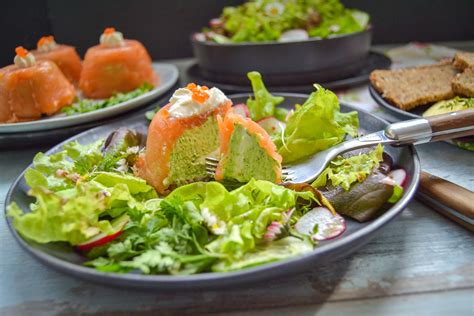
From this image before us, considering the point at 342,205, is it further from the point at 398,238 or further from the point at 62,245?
the point at 62,245


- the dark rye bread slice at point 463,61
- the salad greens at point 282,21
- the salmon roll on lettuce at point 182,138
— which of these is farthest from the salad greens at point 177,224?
the salad greens at point 282,21

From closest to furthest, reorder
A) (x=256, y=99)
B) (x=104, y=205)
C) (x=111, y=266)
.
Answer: (x=111, y=266)
(x=104, y=205)
(x=256, y=99)

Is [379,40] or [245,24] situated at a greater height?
[245,24]

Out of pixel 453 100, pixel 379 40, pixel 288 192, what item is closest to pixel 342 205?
pixel 288 192

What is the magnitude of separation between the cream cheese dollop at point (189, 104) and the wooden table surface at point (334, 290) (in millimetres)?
472

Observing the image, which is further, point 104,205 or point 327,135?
point 327,135

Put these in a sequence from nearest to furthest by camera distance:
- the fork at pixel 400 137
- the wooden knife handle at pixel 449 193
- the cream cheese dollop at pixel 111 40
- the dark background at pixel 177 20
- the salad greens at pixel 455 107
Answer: the wooden knife handle at pixel 449 193 < the fork at pixel 400 137 < the salad greens at pixel 455 107 < the cream cheese dollop at pixel 111 40 < the dark background at pixel 177 20

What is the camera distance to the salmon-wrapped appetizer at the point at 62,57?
2.22m

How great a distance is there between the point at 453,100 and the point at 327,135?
0.57 meters

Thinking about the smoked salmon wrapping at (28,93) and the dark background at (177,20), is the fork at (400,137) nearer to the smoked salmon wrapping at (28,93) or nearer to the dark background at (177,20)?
the smoked salmon wrapping at (28,93)

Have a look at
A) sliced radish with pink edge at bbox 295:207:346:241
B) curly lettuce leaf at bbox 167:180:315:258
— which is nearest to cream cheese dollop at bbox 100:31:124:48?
curly lettuce leaf at bbox 167:180:315:258

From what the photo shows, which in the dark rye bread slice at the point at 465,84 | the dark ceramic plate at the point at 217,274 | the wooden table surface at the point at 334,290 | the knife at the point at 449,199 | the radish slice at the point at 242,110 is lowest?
the wooden table surface at the point at 334,290

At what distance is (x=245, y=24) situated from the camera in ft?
7.82

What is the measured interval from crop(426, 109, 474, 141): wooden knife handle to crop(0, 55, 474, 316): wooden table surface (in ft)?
0.81
